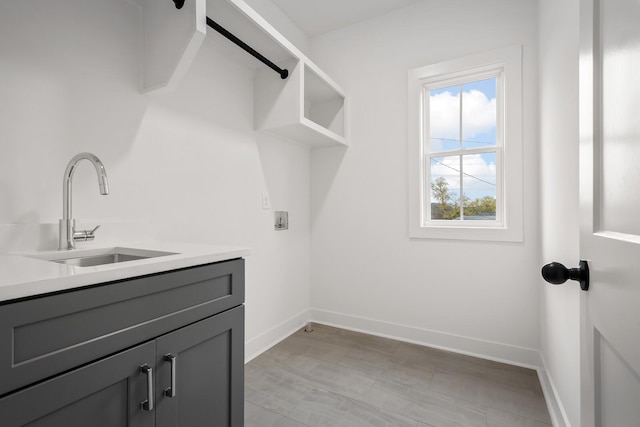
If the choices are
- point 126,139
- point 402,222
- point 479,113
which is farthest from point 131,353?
point 479,113

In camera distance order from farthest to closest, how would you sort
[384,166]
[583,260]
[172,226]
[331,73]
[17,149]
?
[331,73] → [384,166] → [172,226] → [17,149] → [583,260]

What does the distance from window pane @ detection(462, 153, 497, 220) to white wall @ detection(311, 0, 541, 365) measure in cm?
24

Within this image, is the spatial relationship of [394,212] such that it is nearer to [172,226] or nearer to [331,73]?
[331,73]

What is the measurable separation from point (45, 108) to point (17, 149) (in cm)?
19

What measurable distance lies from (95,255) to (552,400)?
229 centimetres

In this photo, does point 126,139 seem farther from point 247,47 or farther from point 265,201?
point 265,201

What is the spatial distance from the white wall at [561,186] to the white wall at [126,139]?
1781 millimetres

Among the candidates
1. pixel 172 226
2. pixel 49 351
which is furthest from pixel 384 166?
pixel 49 351

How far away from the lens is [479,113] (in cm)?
230

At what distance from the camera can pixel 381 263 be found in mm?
2549

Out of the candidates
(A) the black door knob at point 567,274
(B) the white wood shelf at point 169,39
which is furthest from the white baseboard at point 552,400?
(B) the white wood shelf at point 169,39

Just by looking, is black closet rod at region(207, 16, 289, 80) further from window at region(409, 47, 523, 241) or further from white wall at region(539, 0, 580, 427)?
white wall at region(539, 0, 580, 427)

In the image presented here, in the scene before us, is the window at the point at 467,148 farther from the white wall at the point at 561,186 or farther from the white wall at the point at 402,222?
the white wall at the point at 561,186

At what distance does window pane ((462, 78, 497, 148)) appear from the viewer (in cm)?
226
